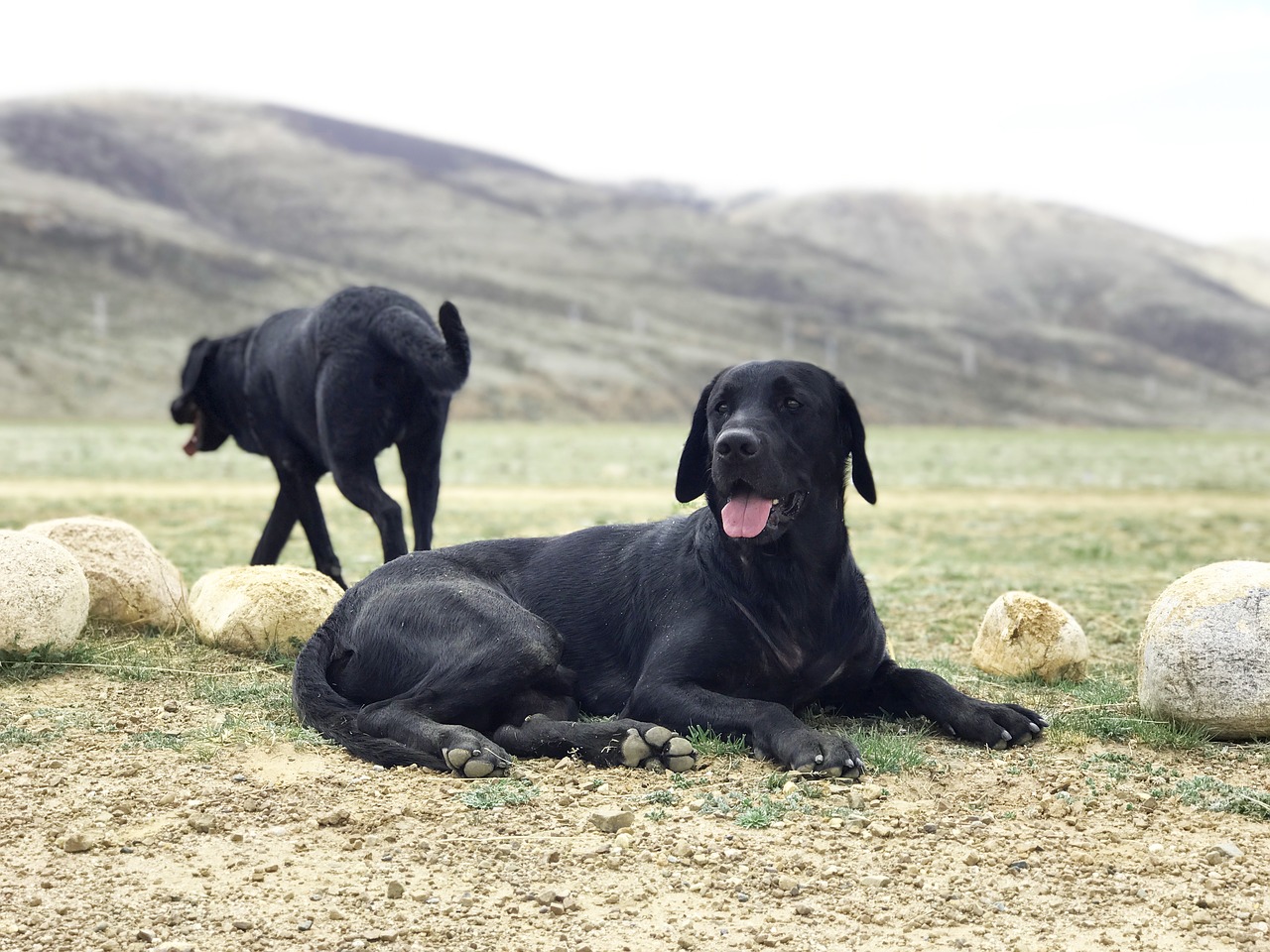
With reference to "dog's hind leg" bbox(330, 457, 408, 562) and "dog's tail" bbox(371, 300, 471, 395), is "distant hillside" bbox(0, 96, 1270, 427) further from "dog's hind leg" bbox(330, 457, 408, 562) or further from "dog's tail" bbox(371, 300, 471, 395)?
"dog's tail" bbox(371, 300, 471, 395)

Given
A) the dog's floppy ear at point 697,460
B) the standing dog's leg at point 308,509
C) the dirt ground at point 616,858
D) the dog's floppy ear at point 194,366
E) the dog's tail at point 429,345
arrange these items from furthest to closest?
the dog's floppy ear at point 194,366, the standing dog's leg at point 308,509, the dog's tail at point 429,345, the dog's floppy ear at point 697,460, the dirt ground at point 616,858

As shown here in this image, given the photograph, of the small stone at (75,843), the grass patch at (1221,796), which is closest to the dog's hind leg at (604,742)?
the small stone at (75,843)

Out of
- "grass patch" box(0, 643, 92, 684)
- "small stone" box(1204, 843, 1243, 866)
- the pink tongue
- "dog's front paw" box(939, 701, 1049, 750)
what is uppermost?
the pink tongue

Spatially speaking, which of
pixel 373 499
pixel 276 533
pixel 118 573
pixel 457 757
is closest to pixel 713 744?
pixel 457 757

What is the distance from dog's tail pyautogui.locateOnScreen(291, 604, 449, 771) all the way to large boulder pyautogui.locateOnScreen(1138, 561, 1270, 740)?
10.7 ft

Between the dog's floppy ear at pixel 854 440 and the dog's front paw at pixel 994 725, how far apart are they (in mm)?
1029

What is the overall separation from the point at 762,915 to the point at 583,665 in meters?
2.27

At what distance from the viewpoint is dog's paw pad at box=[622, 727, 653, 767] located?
5.18m

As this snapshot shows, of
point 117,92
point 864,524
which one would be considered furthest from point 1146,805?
point 117,92

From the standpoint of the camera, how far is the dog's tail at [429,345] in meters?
8.15

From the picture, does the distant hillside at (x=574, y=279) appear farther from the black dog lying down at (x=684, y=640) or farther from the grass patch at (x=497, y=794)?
the grass patch at (x=497, y=794)

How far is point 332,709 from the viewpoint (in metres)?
5.70

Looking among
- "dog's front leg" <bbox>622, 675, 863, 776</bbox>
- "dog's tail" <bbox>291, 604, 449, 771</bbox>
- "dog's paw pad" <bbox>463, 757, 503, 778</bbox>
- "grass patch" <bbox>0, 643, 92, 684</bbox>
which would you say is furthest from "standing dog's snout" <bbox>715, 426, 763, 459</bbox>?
"grass patch" <bbox>0, 643, 92, 684</bbox>

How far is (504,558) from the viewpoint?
A: 634 cm
